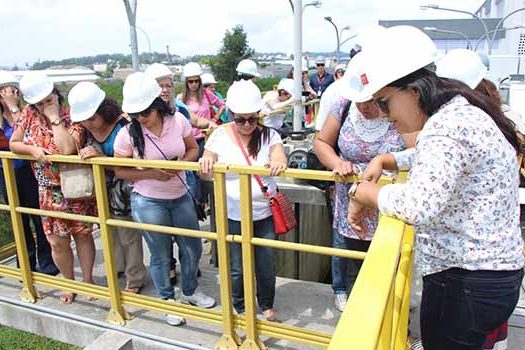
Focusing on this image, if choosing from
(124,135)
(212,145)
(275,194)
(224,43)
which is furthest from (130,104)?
(224,43)

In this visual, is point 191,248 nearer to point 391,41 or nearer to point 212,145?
point 212,145

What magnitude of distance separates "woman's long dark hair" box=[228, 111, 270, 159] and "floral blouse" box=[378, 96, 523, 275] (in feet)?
4.39

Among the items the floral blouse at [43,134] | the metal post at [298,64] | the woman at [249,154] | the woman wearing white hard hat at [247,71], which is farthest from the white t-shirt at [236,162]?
the metal post at [298,64]

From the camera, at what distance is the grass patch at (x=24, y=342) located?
12.0ft

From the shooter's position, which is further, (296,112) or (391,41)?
(296,112)

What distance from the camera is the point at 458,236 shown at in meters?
1.58

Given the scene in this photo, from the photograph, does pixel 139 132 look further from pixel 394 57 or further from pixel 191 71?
pixel 191 71

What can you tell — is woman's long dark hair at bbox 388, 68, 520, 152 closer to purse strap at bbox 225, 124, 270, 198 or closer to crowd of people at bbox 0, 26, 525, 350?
crowd of people at bbox 0, 26, 525, 350

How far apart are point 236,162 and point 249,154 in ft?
0.30

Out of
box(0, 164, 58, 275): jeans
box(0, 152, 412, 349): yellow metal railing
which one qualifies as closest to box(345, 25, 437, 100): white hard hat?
box(0, 152, 412, 349): yellow metal railing

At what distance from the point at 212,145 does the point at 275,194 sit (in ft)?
1.59

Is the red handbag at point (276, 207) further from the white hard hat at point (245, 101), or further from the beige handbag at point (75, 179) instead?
the beige handbag at point (75, 179)

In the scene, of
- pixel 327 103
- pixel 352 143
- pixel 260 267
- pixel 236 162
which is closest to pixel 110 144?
pixel 236 162

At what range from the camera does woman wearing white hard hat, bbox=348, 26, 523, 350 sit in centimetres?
139
